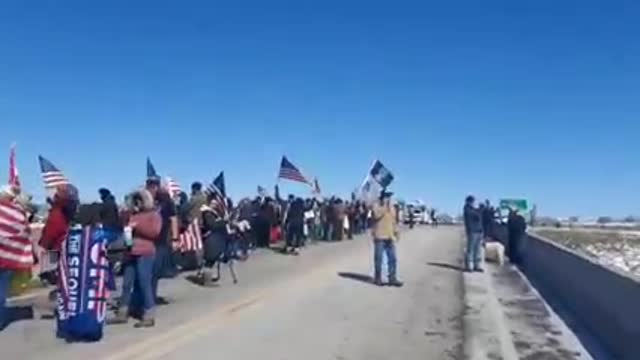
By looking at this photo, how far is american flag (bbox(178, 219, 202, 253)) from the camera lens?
2077 cm

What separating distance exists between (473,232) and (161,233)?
14369 mm

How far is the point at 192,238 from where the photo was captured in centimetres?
2089

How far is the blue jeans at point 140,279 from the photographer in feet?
45.9

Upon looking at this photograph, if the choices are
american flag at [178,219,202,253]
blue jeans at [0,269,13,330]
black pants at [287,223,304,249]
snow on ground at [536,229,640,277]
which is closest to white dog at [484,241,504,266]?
snow on ground at [536,229,640,277]

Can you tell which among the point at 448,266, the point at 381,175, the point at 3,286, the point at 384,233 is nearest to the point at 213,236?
the point at 384,233

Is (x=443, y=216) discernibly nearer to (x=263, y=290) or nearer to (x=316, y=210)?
(x=316, y=210)

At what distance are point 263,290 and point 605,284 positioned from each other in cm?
711

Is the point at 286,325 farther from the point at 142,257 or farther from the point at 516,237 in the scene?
the point at 516,237

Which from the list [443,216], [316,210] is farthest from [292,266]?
[443,216]

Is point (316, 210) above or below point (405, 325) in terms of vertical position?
above

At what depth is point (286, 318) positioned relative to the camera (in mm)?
15617

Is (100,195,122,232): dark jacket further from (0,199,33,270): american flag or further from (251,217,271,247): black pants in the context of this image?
(251,217,271,247): black pants

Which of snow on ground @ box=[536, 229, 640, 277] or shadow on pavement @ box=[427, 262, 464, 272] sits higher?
snow on ground @ box=[536, 229, 640, 277]

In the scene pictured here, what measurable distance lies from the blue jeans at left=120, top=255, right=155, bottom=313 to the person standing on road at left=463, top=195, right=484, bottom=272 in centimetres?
1464
